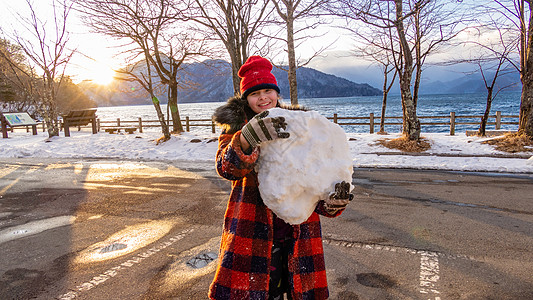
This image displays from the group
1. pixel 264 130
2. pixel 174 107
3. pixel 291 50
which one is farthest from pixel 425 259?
pixel 174 107

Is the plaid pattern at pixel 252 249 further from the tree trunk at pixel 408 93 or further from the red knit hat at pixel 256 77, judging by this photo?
the tree trunk at pixel 408 93

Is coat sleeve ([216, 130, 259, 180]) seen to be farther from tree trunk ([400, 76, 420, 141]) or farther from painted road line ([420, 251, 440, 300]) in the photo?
tree trunk ([400, 76, 420, 141])

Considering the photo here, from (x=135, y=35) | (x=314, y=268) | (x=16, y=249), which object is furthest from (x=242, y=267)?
(x=135, y=35)

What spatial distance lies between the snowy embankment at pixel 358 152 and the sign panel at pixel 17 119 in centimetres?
475

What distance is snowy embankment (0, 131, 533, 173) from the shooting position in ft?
27.7

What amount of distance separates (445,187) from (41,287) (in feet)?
21.4

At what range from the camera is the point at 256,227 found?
5.01 ft

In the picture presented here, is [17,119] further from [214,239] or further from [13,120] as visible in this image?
[214,239]

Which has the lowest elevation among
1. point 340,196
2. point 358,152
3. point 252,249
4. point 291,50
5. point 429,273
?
point 429,273

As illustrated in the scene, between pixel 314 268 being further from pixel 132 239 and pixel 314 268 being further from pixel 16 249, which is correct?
pixel 16 249

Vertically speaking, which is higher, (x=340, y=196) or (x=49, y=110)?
(x=49, y=110)

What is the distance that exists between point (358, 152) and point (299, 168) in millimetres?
9875

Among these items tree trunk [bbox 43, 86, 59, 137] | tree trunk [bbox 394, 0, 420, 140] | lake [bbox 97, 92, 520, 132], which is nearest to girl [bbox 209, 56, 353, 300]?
lake [bbox 97, 92, 520, 132]

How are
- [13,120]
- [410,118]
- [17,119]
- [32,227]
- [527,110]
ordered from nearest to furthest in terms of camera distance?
[32,227] < [527,110] < [410,118] < [13,120] < [17,119]
